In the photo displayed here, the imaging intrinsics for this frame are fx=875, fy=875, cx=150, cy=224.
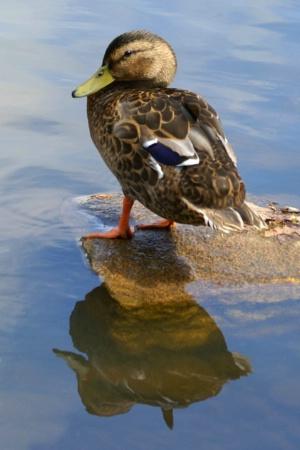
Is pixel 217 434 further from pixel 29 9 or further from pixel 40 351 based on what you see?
pixel 29 9

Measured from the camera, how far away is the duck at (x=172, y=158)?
4.37 m

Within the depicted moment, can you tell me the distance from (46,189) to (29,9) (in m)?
3.42

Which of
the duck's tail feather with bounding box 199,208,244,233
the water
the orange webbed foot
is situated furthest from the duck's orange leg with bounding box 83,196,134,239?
the duck's tail feather with bounding box 199,208,244,233

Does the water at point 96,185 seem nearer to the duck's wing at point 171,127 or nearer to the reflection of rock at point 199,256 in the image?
the reflection of rock at point 199,256

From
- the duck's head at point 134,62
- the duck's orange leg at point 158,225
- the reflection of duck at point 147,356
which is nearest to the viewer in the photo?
the reflection of duck at point 147,356

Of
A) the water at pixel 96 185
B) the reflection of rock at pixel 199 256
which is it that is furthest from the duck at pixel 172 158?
the water at pixel 96 185

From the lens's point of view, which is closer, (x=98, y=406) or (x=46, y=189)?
(x=98, y=406)

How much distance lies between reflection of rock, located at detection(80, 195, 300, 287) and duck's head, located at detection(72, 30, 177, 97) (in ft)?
2.56

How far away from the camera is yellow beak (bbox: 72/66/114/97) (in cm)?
511

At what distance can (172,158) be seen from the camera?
14.4ft

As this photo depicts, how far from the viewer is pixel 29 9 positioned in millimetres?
8234

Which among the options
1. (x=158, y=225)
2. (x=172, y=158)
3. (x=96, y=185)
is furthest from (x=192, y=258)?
(x=96, y=185)

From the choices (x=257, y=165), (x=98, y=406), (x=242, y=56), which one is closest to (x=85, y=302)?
(x=98, y=406)

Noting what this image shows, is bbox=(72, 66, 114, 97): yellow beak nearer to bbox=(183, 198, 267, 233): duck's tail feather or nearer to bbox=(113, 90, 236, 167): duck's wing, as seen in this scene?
bbox=(113, 90, 236, 167): duck's wing
